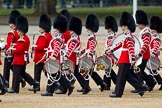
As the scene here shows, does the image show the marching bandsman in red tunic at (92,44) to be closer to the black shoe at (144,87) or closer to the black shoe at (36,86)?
the black shoe at (36,86)

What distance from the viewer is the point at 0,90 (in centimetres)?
1764

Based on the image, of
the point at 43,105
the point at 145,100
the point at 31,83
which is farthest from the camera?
the point at 31,83

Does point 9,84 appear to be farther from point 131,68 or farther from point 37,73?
point 131,68

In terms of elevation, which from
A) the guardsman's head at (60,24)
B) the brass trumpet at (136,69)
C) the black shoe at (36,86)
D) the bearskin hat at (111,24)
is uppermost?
the guardsman's head at (60,24)

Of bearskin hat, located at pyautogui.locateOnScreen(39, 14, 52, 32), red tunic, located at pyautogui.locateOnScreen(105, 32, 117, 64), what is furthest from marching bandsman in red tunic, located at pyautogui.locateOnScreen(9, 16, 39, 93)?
red tunic, located at pyautogui.locateOnScreen(105, 32, 117, 64)

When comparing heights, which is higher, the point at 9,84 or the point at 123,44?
the point at 123,44

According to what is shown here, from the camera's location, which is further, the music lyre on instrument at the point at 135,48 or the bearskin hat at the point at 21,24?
the bearskin hat at the point at 21,24

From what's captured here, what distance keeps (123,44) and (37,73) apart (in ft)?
7.38

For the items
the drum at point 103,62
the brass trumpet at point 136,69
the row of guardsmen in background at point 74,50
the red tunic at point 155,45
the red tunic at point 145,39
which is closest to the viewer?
the row of guardsmen in background at point 74,50

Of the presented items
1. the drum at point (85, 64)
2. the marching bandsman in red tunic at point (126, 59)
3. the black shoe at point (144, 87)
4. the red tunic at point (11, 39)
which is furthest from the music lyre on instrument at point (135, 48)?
the red tunic at point (11, 39)

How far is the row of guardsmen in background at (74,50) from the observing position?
17906 millimetres

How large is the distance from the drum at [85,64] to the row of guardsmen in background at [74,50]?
0.09 metres

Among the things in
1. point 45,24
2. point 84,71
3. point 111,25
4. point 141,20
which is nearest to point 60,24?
point 45,24

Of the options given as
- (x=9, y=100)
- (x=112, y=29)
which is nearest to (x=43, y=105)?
(x=9, y=100)
